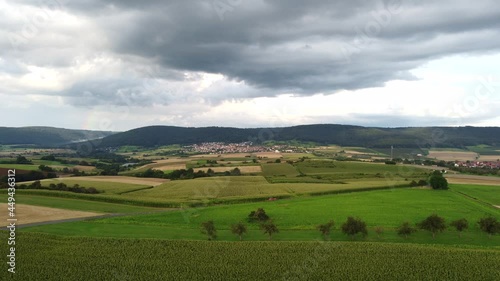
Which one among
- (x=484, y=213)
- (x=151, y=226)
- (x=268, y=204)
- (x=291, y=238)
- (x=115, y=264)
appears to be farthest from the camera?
(x=268, y=204)

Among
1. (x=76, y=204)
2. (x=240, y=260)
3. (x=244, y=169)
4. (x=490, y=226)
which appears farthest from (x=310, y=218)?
(x=244, y=169)

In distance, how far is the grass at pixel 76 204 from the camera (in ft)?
221

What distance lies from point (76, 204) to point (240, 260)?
46.9 meters

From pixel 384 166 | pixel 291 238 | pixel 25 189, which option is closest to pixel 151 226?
pixel 291 238

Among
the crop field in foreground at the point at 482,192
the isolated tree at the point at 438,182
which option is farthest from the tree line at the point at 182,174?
the crop field in foreground at the point at 482,192

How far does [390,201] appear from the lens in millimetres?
77375

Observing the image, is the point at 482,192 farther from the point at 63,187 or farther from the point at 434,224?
the point at 63,187

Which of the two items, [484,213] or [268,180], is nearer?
[484,213]

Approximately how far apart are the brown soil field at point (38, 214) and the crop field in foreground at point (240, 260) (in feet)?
39.8

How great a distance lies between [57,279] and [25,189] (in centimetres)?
6113

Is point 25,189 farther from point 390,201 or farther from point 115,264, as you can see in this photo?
point 390,201

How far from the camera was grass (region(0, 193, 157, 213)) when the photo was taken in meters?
67.4

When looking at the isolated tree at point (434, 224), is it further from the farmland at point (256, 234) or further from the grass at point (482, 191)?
the grass at point (482, 191)

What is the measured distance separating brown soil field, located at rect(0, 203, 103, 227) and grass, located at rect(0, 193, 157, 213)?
2.82 m
